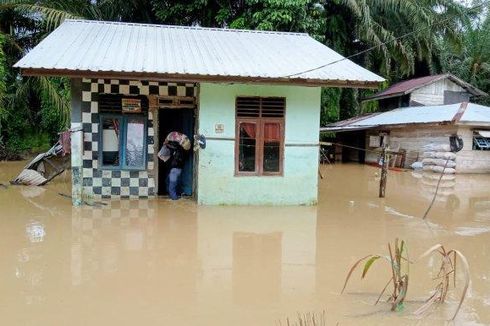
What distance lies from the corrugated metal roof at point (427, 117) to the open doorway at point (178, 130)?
10.3 m

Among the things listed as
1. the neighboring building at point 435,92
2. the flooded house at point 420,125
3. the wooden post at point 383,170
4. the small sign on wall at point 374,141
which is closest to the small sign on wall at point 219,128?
the wooden post at point 383,170

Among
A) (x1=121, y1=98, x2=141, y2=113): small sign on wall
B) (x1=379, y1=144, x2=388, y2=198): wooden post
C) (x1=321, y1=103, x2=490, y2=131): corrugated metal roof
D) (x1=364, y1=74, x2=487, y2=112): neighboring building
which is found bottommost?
(x1=379, y1=144, x2=388, y2=198): wooden post

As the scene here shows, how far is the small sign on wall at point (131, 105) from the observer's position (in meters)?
10.0

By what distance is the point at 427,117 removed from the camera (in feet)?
62.4

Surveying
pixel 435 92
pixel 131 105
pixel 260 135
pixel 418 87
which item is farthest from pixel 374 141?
pixel 131 105

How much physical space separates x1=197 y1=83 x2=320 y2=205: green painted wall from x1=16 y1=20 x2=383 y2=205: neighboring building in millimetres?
20

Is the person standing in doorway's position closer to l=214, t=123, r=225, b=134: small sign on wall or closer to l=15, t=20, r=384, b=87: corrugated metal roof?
l=214, t=123, r=225, b=134: small sign on wall

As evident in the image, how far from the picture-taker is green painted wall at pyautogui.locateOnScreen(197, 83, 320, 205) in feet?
31.6

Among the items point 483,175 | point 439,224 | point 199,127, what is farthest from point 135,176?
point 483,175

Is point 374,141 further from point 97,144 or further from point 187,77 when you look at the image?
point 97,144

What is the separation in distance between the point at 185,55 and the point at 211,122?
5.83ft

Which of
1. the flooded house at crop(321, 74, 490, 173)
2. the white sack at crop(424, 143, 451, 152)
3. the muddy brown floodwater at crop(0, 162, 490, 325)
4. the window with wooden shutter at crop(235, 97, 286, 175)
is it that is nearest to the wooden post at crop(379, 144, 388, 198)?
the muddy brown floodwater at crop(0, 162, 490, 325)

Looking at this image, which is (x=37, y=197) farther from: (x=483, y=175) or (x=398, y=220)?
(x=483, y=175)

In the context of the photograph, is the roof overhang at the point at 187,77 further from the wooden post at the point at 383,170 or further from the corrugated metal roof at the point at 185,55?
the wooden post at the point at 383,170
